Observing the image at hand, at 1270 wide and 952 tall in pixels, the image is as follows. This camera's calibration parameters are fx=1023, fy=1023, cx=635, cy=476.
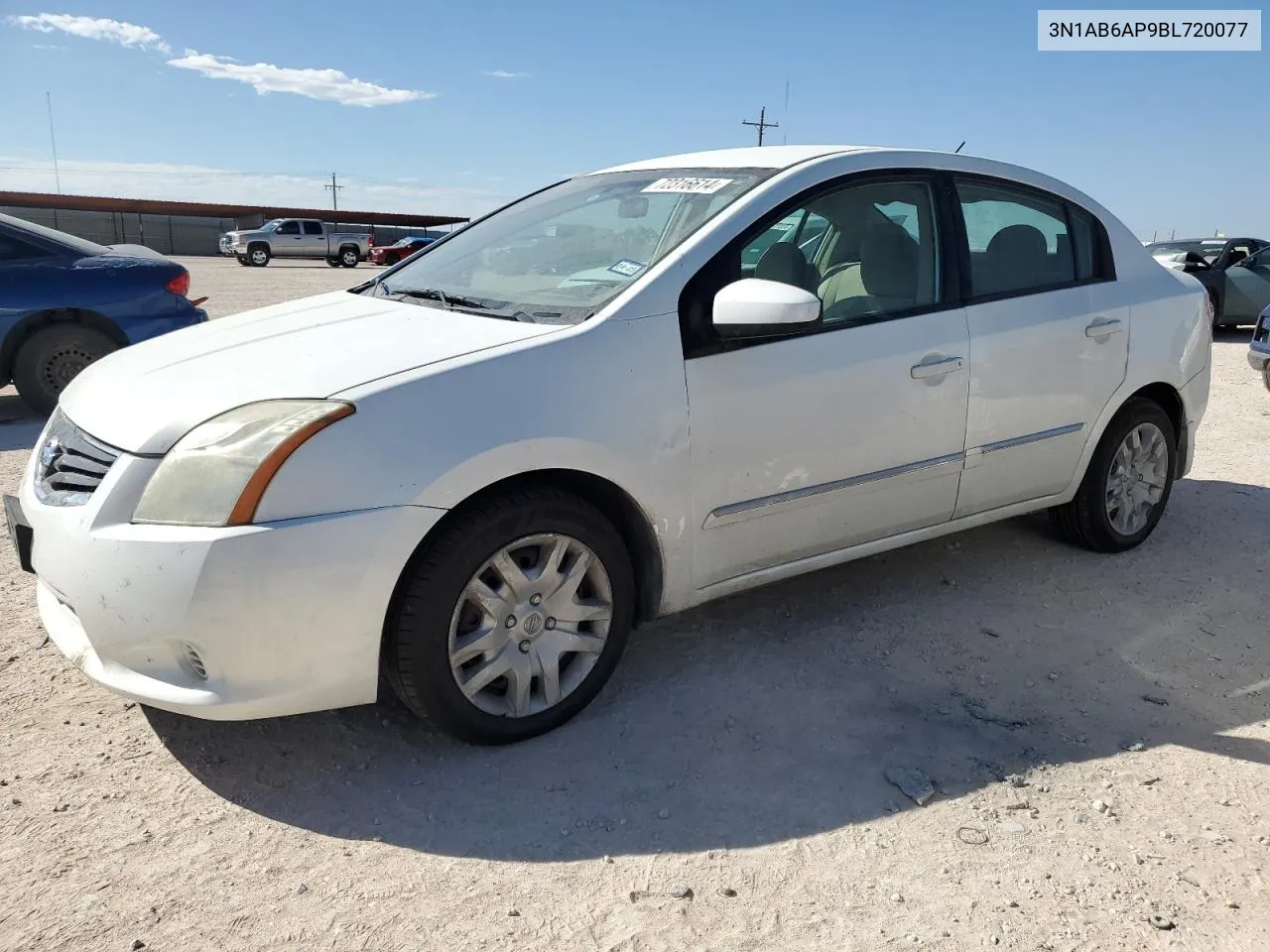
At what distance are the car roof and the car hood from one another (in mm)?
1111

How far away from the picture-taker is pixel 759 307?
118 inches

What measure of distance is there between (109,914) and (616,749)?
131cm

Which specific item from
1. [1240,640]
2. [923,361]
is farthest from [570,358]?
[1240,640]

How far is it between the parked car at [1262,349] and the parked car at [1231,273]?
4.39 metres

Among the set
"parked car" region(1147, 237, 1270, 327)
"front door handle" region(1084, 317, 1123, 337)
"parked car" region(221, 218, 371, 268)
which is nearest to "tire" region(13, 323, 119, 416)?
"front door handle" region(1084, 317, 1123, 337)

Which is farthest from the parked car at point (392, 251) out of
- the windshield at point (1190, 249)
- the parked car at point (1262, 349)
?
the parked car at point (1262, 349)

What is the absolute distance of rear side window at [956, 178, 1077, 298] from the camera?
386 cm

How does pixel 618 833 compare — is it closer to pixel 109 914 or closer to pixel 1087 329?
pixel 109 914

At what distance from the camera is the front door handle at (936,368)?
3533 mm

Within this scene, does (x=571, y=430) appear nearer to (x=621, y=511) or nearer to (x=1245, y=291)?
(x=621, y=511)

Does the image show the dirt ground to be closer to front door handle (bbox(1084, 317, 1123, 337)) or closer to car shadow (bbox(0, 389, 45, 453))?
front door handle (bbox(1084, 317, 1123, 337))

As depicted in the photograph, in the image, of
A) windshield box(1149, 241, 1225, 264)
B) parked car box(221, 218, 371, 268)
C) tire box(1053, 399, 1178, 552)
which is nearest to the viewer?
tire box(1053, 399, 1178, 552)

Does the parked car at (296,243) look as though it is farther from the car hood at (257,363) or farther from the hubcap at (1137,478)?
the hubcap at (1137,478)

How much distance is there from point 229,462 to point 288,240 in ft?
126
